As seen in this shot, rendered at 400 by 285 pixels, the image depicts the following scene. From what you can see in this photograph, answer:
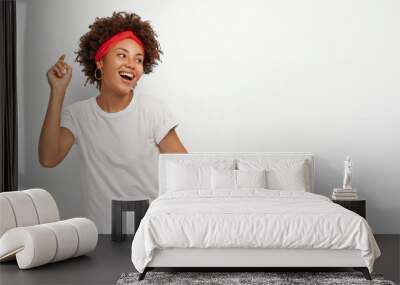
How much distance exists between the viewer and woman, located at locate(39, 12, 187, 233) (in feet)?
22.5

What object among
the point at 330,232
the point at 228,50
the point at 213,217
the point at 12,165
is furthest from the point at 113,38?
the point at 330,232

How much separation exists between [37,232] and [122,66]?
2.40 meters

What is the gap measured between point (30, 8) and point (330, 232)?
4.14 meters

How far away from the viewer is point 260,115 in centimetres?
686

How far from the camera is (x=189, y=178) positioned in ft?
20.9

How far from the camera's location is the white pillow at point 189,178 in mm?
6328

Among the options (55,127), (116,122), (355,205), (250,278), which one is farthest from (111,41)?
(250,278)

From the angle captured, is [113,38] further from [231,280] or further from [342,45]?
[231,280]

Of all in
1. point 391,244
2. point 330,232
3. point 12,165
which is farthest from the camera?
point 12,165

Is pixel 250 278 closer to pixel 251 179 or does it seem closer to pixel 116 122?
pixel 251 179

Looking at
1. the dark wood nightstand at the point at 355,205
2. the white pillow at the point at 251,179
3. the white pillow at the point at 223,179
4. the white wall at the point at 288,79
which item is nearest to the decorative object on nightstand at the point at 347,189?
the dark wood nightstand at the point at 355,205

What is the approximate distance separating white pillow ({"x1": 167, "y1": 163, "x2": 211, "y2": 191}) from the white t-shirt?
478mm

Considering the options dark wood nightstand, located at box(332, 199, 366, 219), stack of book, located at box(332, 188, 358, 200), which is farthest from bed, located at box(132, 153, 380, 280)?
stack of book, located at box(332, 188, 358, 200)

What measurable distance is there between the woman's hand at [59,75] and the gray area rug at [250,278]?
2.79m
